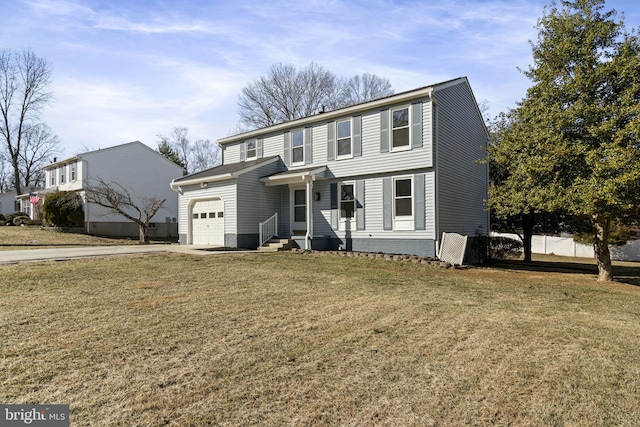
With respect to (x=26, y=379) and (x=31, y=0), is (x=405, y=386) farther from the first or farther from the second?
(x=31, y=0)

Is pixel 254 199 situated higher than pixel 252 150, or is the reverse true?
pixel 252 150

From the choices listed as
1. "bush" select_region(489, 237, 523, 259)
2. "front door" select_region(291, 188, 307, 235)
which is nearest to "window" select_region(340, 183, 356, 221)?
"front door" select_region(291, 188, 307, 235)

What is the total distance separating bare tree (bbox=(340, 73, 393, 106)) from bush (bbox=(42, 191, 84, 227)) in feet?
73.4

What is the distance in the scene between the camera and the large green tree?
368 inches

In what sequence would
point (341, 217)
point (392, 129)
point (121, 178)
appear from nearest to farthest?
1. point (392, 129)
2. point (341, 217)
3. point (121, 178)

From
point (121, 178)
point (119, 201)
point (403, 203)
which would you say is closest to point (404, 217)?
point (403, 203)

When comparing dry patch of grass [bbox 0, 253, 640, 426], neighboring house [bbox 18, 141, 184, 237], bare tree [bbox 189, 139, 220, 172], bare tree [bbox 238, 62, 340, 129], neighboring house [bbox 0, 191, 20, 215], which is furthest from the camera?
bare tree [bbox 189, 139, 220, 172]

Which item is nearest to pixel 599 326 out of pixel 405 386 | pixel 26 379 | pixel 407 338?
pixel 407 338

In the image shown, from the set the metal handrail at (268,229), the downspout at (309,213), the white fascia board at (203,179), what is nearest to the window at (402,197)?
the downspout at (309,213)

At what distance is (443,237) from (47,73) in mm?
40486

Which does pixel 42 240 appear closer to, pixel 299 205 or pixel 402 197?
pixel 299 205

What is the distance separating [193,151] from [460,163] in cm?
3891

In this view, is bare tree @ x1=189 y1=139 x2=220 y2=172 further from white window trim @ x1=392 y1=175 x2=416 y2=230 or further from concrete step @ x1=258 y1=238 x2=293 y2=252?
white window trim @ x1=392 y1=175 x2=416 y2=230

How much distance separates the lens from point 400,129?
14.4 meters
